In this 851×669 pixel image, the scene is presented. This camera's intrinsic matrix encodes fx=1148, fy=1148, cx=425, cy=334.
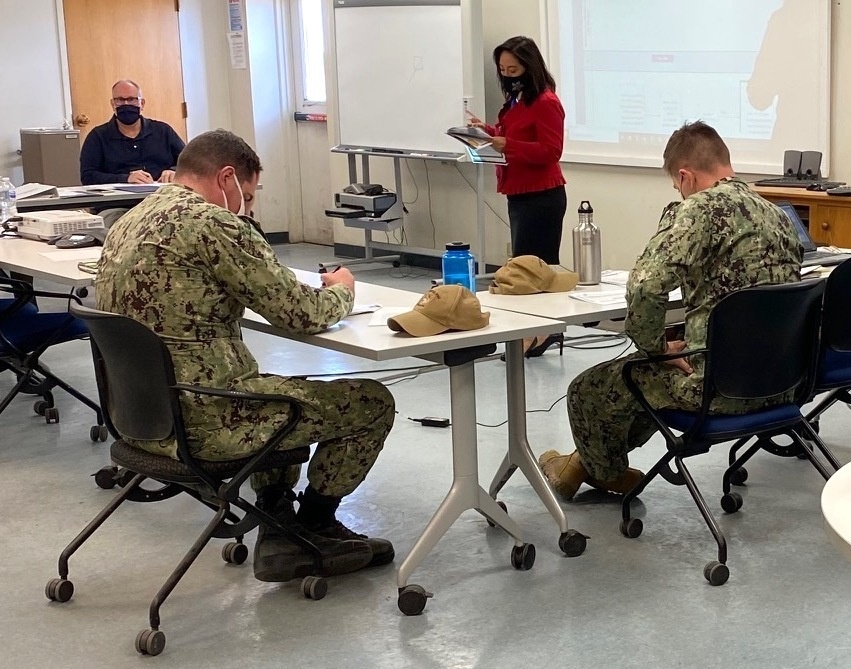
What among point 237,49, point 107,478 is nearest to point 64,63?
point 237,49

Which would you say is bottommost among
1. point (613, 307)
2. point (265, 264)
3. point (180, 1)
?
point (613, 307)

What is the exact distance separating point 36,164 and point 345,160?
2257 millimetres

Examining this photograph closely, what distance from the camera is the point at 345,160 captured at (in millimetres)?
8781

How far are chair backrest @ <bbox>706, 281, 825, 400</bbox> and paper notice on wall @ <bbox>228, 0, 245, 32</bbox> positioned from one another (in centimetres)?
703

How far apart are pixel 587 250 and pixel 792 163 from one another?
2178 millimetres

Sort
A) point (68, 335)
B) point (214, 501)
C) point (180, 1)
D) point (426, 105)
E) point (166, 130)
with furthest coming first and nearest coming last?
point (180, 1) < point (426, 105) < point (166, 130) < point (68, 335) < point (214, 501)

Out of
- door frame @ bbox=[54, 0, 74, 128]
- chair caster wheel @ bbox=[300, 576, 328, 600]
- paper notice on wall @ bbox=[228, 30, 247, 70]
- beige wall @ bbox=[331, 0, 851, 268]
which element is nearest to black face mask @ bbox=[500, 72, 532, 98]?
beige wall @ bbox=[331, 0, 851, 268]

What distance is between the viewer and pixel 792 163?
5.35m

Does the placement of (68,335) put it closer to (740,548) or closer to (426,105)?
(740,548)

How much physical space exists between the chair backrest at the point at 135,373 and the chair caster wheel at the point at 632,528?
1.35 meters

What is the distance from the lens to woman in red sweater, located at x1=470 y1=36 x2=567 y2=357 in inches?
203

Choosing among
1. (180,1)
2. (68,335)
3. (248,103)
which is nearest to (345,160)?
(248,103)

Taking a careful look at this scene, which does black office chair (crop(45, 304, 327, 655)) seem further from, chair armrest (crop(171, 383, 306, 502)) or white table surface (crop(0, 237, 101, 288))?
white table surface (crop(0, 237, 101, 288))

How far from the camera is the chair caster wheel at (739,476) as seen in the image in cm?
373
